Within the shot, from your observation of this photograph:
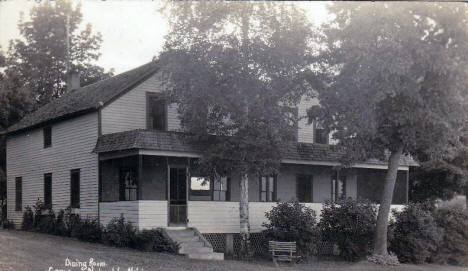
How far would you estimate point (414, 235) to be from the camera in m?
26.6

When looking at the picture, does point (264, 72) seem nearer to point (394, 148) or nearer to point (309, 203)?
point (394, 148)

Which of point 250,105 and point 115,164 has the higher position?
point 250,105

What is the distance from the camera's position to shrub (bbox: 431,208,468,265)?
28036 mm

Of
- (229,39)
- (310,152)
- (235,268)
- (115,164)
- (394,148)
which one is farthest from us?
(310,152)

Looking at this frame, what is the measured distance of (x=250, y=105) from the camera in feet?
77.0

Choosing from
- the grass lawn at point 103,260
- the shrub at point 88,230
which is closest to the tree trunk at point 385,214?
the grass lawn at point 103,260

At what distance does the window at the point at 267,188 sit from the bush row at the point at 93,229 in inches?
282

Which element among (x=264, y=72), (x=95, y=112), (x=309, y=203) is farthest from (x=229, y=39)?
(x=309, y=203)

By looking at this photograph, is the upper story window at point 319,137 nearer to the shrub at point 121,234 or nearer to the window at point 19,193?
the shrub at point 121,234

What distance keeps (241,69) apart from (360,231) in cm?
825

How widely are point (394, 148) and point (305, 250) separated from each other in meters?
5.26

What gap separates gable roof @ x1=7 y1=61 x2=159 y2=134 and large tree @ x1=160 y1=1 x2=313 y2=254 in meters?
3.29

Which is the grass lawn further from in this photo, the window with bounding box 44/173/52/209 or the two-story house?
the window with bounding box 44/173/52/209

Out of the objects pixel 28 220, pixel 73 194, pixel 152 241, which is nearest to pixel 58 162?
pixel 73 194
